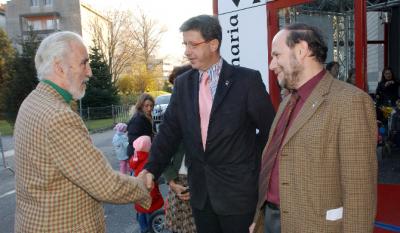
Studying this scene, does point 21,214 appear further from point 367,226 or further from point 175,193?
point 367,226

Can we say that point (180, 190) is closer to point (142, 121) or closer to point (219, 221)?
point (219, 221)

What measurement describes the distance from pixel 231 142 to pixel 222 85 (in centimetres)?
36

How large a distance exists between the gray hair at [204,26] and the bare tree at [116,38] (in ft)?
133

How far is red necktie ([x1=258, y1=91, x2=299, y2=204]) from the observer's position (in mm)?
2166

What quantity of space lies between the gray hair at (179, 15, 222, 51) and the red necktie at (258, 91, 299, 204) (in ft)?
2.28

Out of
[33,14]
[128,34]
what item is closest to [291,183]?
[128,34]

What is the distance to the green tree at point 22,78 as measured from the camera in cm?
2086

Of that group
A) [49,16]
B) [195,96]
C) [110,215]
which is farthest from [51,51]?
[49,16]

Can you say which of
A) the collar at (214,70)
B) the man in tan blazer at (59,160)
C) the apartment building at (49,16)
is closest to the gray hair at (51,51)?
the man in tan blazer at (59,160)

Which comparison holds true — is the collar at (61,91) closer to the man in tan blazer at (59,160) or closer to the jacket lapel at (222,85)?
the man in tan blazer at (59,160)

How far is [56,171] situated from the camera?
1863mm

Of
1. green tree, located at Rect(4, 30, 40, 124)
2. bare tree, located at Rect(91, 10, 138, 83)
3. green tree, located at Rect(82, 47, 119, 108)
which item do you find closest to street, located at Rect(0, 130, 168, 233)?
green tree, located at Rect(4, 30, 40, 124)

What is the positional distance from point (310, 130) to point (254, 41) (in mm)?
2149

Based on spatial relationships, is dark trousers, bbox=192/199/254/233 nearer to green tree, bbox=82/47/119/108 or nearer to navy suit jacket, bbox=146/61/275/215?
navy suit jacket, bbox=146/61/275/215
